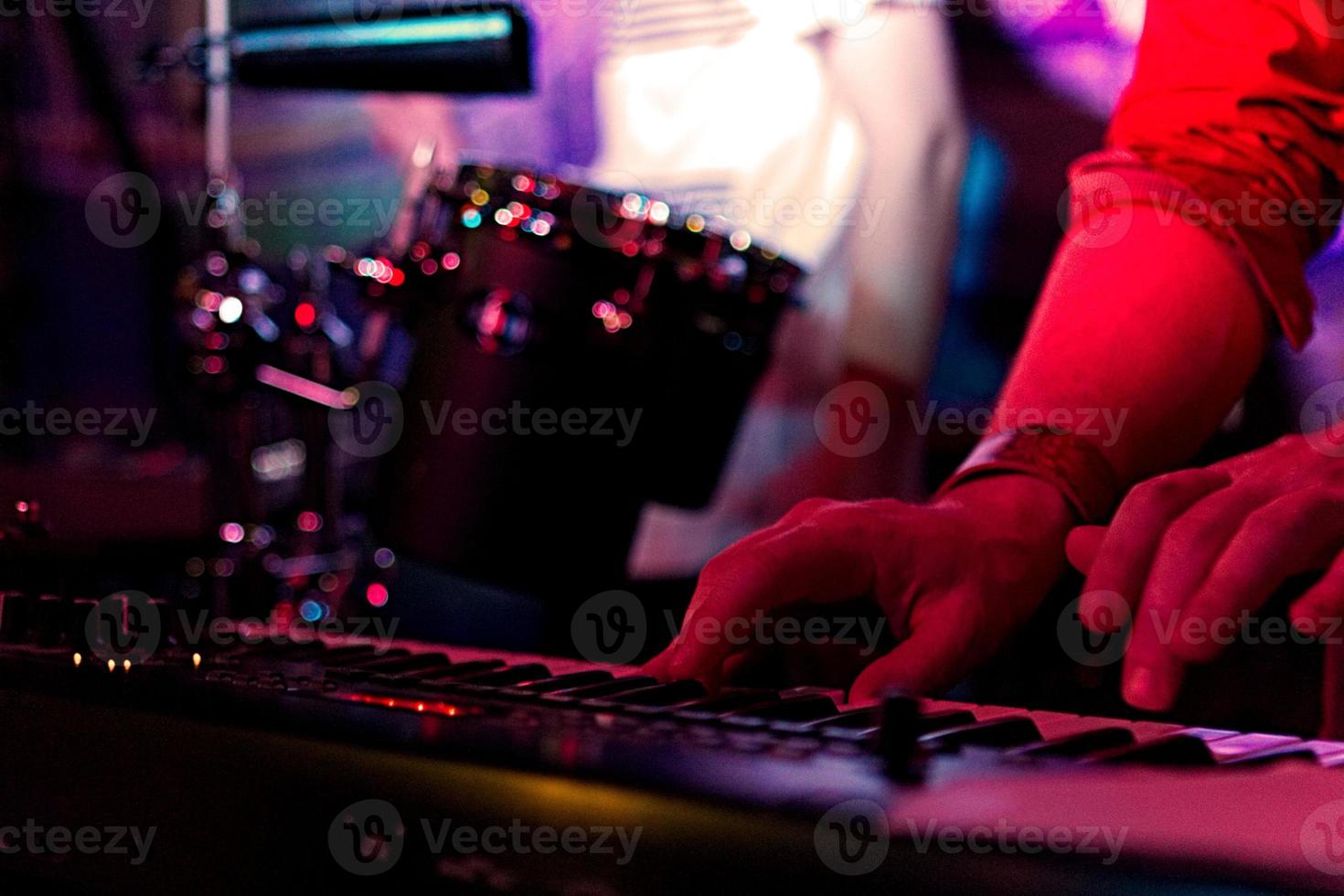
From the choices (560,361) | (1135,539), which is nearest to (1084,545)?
(1135,539)

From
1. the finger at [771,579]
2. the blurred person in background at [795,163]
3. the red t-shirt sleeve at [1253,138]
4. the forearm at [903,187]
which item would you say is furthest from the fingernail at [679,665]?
the forearm at [903,187]

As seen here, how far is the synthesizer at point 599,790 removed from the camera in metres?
0.29

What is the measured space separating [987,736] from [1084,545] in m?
0.29

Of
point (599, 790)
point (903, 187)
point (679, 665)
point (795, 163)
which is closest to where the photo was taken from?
point (599, 790)

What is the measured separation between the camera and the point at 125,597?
0.70 metres

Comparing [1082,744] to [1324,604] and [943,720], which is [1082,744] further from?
[1324,604]

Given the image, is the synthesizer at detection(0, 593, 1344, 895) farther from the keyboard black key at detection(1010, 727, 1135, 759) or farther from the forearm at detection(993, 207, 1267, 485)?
the forearm at detection(993, 207, 1267, 485)

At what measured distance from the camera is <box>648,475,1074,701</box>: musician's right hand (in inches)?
27.0

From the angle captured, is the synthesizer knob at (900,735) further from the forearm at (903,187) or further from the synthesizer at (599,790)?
the forearm at (903,187)

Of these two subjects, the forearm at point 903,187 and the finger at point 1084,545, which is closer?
the finger at point 1084,545

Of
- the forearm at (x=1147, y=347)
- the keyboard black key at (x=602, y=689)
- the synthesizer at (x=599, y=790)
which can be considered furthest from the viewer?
the forearm at (x=1147, y=347)

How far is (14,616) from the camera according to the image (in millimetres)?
746

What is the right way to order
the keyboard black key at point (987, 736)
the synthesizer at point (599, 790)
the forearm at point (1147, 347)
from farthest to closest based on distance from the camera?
the forearm at point (1147, 347) < the keyboard black key at point (987, 736) < the synthesizer at point (599, 790)

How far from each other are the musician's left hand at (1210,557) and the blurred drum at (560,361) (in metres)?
1.37
